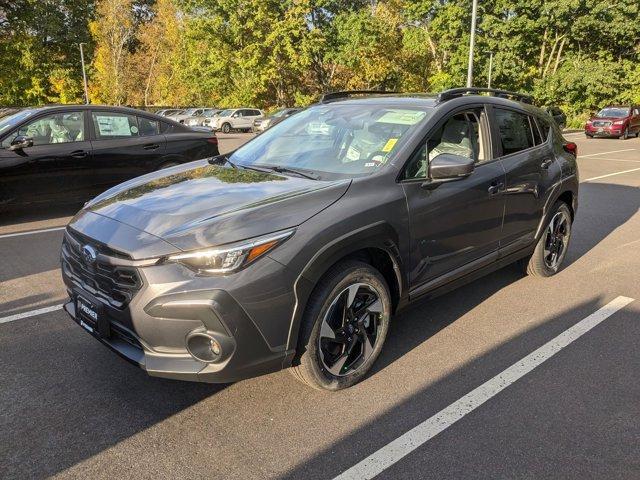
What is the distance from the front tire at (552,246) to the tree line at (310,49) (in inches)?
1298

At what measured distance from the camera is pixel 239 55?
40094 millimetres

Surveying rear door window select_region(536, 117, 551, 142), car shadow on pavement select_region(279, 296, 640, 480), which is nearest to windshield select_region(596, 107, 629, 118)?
rear door window select_region(536, 117, 551, 142)

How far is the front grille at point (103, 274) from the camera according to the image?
2.64 meters

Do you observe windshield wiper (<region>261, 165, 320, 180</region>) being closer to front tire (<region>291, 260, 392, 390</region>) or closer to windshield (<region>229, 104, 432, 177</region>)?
windshield (<region>229, 104, 432, 177</region>)

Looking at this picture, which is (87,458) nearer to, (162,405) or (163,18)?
(162,405)

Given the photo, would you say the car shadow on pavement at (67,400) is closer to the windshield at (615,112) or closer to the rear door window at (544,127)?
the rear door window at (544,127)

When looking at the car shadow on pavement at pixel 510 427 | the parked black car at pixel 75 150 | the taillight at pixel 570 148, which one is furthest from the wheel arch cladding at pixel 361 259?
the parked black car at pixel 75 150

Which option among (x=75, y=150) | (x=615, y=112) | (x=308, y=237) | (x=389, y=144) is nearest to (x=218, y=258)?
(x=308, y=237)

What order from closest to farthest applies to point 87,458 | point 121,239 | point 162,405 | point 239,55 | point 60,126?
point 87,458 < point 121,239 < point 162,405 < point 60,126 < point 239,55

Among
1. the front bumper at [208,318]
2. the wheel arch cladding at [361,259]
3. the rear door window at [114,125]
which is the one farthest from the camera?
the rear door window at [114,125]

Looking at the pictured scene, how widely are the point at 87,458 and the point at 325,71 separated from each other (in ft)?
143

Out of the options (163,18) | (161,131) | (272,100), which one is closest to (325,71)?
(272,100)

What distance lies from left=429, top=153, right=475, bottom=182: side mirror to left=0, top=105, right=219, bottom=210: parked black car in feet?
18.2

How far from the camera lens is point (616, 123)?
83.3 feet
